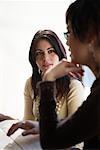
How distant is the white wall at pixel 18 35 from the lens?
110 inches

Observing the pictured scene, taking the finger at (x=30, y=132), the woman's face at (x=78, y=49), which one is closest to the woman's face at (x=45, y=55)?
the finger at (x=30, y=132)

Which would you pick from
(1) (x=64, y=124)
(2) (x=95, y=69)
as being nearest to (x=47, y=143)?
(1) (x=64, y=124)

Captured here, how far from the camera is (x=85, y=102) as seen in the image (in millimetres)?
781

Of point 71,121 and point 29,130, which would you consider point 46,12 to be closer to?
point 29,130

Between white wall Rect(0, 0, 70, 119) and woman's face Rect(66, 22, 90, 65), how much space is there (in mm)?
1900

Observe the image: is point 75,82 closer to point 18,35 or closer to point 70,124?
point 70,124

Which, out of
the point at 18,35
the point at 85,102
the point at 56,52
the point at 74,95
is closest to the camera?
the point at 85,102

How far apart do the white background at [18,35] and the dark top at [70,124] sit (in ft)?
6.44

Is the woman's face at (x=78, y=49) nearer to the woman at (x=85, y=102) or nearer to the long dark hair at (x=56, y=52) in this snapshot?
the woman at (x=85, y=102)

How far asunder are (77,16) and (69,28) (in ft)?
0.17

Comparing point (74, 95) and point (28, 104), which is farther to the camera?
point (28, 104)

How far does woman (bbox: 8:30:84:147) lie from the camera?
→ 160cm

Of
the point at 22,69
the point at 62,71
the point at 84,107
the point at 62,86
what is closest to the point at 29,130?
the point at 62,71

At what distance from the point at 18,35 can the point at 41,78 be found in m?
1.20
